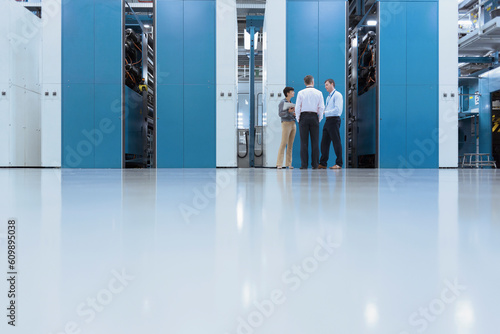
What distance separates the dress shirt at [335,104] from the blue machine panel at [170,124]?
306cm

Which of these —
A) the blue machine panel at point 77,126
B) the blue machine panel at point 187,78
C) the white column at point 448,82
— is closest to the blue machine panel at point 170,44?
the blue machine panel at point 187,78

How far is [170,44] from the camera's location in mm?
7719

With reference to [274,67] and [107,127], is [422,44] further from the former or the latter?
[107,127]

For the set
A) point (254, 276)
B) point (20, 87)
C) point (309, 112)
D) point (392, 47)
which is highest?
point (392, 47)

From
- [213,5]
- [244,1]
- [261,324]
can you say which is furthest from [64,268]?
[244,1]

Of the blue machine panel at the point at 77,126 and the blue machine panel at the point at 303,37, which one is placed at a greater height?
the blue machine panel at the point at 303,37

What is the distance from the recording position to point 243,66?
49.9ft

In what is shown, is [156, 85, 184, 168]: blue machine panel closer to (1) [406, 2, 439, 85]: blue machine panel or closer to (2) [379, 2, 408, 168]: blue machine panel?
(2) [379, 2, 408, 168]: blue machine panel

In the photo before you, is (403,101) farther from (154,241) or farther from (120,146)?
(154,241)

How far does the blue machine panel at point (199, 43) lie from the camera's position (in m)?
7.71

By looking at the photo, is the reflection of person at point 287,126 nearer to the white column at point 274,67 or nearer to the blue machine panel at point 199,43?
the white column at point 274,67

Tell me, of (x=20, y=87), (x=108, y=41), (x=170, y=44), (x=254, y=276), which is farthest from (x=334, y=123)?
(x=20, y=87)

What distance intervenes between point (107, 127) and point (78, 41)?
A: 1.91m

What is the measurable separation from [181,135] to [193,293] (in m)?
7.43
